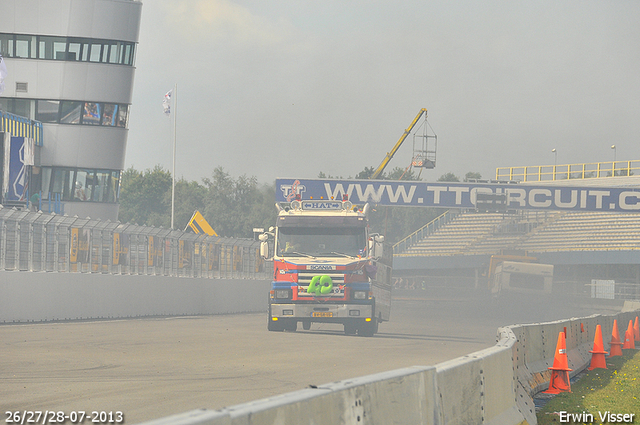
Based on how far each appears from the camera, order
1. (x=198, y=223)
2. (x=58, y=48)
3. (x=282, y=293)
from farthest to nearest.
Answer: (x=198, y=223), (x=58, y=48), (x=282, y=293)

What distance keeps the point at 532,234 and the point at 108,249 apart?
57722 millimetres

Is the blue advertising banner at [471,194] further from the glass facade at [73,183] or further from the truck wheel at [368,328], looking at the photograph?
the truck wheel at [368,328]

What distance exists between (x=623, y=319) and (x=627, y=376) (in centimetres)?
1160

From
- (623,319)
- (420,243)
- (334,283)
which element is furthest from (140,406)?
(420,243)

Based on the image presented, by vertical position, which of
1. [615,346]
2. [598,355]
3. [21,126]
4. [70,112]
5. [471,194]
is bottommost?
[615,346]

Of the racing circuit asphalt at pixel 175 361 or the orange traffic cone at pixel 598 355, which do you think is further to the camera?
the orange traffic cone at pixel 598 355

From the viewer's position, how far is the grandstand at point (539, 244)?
6894 cm

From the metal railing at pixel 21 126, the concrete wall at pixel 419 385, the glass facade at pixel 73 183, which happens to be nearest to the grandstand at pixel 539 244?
the glass facade at pixel 73 183

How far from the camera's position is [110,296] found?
2780 cm

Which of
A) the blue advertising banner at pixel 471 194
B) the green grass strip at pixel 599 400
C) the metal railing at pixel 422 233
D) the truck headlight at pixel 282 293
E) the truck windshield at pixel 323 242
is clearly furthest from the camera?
the metal railing at pixel 422 233

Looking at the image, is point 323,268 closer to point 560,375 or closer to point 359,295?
point 359,295

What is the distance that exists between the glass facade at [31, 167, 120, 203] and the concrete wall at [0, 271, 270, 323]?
40.9 feet

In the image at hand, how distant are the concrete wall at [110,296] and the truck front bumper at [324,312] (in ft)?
21.5

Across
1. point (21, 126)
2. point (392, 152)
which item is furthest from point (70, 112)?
point (392, 152)
